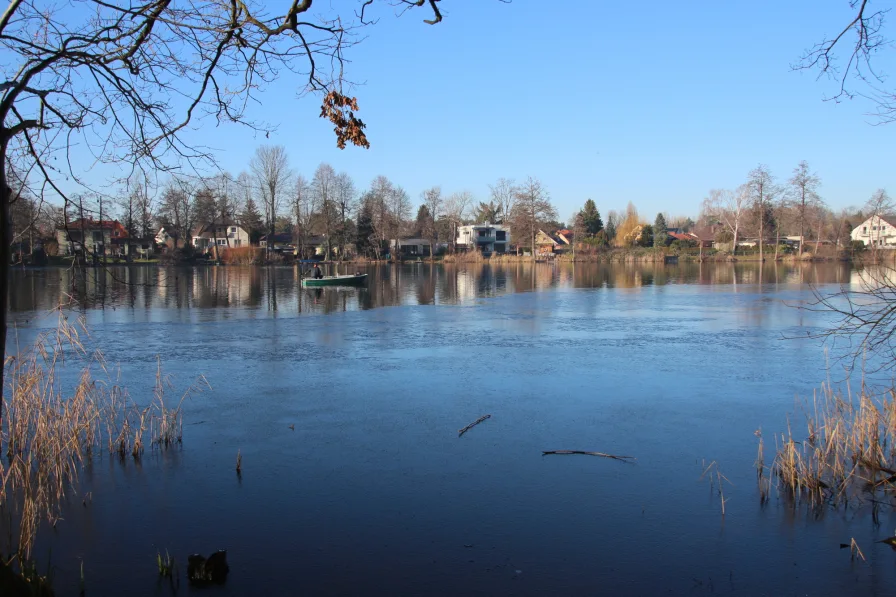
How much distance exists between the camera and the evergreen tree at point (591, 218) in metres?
96.4

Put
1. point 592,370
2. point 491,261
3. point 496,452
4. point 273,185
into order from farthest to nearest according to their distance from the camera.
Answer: point 491,261, point 273,185, point 592,370, point 496,452

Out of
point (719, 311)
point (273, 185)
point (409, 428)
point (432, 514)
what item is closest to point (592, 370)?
point (409, 428)

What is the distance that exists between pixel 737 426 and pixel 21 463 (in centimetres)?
925

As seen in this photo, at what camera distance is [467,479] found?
25.9ft

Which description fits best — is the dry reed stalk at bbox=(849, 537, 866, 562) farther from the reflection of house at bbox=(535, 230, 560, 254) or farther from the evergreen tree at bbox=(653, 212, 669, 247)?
the reflection of house at bbox=(535, 230, 560, 254)

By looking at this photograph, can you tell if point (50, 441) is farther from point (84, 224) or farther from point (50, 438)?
point (84, 224)

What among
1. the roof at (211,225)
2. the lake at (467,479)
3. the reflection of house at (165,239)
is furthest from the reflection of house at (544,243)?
the lake at (467,479)

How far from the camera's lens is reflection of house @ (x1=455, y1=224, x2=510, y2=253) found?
9964cm

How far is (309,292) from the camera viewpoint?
35.9 meters

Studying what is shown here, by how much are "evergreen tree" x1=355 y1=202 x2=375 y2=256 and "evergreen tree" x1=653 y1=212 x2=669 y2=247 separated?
35.2m

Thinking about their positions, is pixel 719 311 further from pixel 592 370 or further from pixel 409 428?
pixel 409 428

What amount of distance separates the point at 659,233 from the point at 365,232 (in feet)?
132

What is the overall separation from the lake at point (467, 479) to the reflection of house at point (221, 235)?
220ft

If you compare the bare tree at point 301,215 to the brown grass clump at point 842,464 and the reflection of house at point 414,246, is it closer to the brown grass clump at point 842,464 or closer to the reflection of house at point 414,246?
the reflection of house at point 414,246
